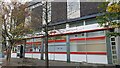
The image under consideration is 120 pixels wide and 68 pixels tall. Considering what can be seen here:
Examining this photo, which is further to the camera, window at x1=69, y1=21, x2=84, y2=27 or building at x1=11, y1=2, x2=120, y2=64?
window at x1=69, y1=21, x2=84, y2=27

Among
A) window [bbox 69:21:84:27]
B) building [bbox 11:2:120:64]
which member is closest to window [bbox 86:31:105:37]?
building [bbox 11:2:120:64]

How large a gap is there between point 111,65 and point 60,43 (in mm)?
8778

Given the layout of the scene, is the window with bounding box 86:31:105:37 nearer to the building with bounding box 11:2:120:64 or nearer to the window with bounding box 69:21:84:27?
the building with bounding box 11:2:120:64

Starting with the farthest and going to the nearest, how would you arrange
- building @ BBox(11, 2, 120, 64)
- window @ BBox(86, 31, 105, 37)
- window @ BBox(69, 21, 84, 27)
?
window @ BBox(69, 21, 84, 27)
window @ BBox(86, 31, 105, 37)
building @ BBox(11, 2, 120, 64)

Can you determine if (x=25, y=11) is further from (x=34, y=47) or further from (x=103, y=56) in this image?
(x=34, y=47)

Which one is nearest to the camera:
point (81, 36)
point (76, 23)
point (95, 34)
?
point (95, 34)

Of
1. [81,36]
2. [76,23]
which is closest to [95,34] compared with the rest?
[81,36]

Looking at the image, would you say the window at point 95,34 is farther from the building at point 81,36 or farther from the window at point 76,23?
the window at point 76,23

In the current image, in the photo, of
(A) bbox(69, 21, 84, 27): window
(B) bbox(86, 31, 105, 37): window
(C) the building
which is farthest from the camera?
(A) bbox(69, 21, 84, 27): window

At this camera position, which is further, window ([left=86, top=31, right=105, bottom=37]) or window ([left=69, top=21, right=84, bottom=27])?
window ([left=69, top=21, right=84, bottom=27])

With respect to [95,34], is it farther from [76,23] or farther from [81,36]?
[76,23]

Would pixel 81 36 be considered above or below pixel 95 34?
below

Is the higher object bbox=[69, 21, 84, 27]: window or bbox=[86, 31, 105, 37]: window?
bbox=[69, 21, 84, 27]: window

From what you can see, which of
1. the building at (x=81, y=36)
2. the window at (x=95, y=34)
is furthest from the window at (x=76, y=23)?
the window at (x=95, y=34)
